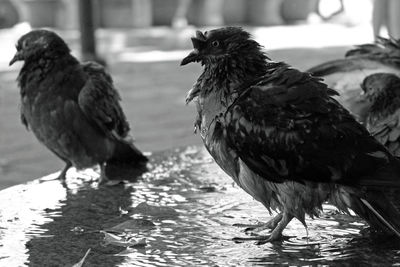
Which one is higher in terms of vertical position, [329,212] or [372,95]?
[372,95]

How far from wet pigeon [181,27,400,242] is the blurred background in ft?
11.7

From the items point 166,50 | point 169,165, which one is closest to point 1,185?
point 169,165

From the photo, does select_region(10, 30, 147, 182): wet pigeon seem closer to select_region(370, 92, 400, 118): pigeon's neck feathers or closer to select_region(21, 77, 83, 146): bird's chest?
select_region(21, 77, 83, 146): bird's chest

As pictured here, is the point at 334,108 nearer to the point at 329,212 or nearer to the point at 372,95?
the point at 329,212

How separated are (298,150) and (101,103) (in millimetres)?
2057

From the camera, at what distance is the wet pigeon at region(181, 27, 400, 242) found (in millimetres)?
3430

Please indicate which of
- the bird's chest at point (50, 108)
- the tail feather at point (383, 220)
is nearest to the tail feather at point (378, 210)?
the tail feather at point (383, 220)

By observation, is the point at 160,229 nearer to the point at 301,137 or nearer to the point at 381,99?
the point at 301,137

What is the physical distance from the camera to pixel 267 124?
351cm

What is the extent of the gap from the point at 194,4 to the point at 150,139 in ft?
52.7

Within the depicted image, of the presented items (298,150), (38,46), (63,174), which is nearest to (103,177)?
(63,174)

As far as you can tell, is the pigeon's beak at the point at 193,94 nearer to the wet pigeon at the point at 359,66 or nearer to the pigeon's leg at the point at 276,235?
the pigeon's leg at the point at 276,235

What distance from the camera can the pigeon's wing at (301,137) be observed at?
3422 mm

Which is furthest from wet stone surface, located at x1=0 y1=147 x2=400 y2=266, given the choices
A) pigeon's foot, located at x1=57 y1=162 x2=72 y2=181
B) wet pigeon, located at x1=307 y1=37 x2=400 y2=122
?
wet pigeon, located at x1=307 y1=37 x2=400 y2=122
